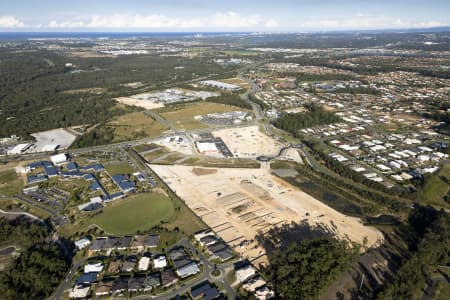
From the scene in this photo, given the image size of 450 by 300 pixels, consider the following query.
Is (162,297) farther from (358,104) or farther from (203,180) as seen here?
(358,104)

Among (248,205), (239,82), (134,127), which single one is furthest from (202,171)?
(239,82)

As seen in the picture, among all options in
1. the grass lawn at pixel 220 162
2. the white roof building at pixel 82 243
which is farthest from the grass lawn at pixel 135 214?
the grass lawn at pixel 220 162

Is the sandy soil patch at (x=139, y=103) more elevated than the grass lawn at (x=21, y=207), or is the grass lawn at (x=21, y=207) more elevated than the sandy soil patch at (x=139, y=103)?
the sandy soil patch at (x=139, y=103)

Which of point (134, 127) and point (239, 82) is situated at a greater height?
point (239, 82)

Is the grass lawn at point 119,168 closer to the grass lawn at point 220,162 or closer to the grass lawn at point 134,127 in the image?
the grass lawn at point 220,162

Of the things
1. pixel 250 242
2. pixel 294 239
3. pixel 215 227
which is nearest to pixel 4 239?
pixel 215 227

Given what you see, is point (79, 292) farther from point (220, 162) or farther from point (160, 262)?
point (220, 162)
